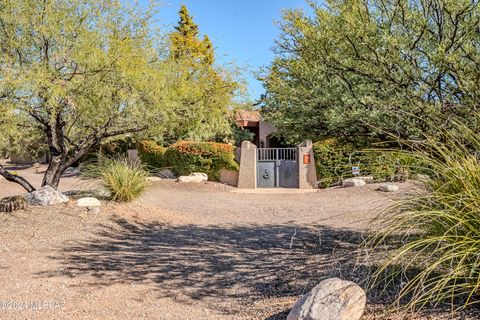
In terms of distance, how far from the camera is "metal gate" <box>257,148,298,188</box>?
16.1 metres

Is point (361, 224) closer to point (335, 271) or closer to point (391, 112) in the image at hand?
point (335, 271)

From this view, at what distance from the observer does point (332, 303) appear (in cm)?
304

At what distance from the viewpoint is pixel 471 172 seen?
306 centimetres

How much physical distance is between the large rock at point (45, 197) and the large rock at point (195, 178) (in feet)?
24.1

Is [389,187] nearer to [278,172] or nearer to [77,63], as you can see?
[278,172]

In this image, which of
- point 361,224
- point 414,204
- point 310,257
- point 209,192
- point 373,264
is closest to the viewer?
point 414,204

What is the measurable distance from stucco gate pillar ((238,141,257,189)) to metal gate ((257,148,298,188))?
329 mm

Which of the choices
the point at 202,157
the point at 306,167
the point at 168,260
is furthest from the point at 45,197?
the point at 306,167

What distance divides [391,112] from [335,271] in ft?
5.86

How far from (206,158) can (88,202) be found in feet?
27.4

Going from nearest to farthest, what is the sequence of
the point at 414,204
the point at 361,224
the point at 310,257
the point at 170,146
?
the point at 414,204, the point at 310,257, the point at 361,224, the point at 170,146

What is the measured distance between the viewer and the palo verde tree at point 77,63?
21.7 ft

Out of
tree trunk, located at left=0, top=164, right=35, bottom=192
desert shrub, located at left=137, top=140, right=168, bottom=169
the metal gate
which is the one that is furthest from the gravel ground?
desert shrub, located at left=137, top=140, right=168, bottom=169

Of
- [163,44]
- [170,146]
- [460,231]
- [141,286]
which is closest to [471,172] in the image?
[460,231]
